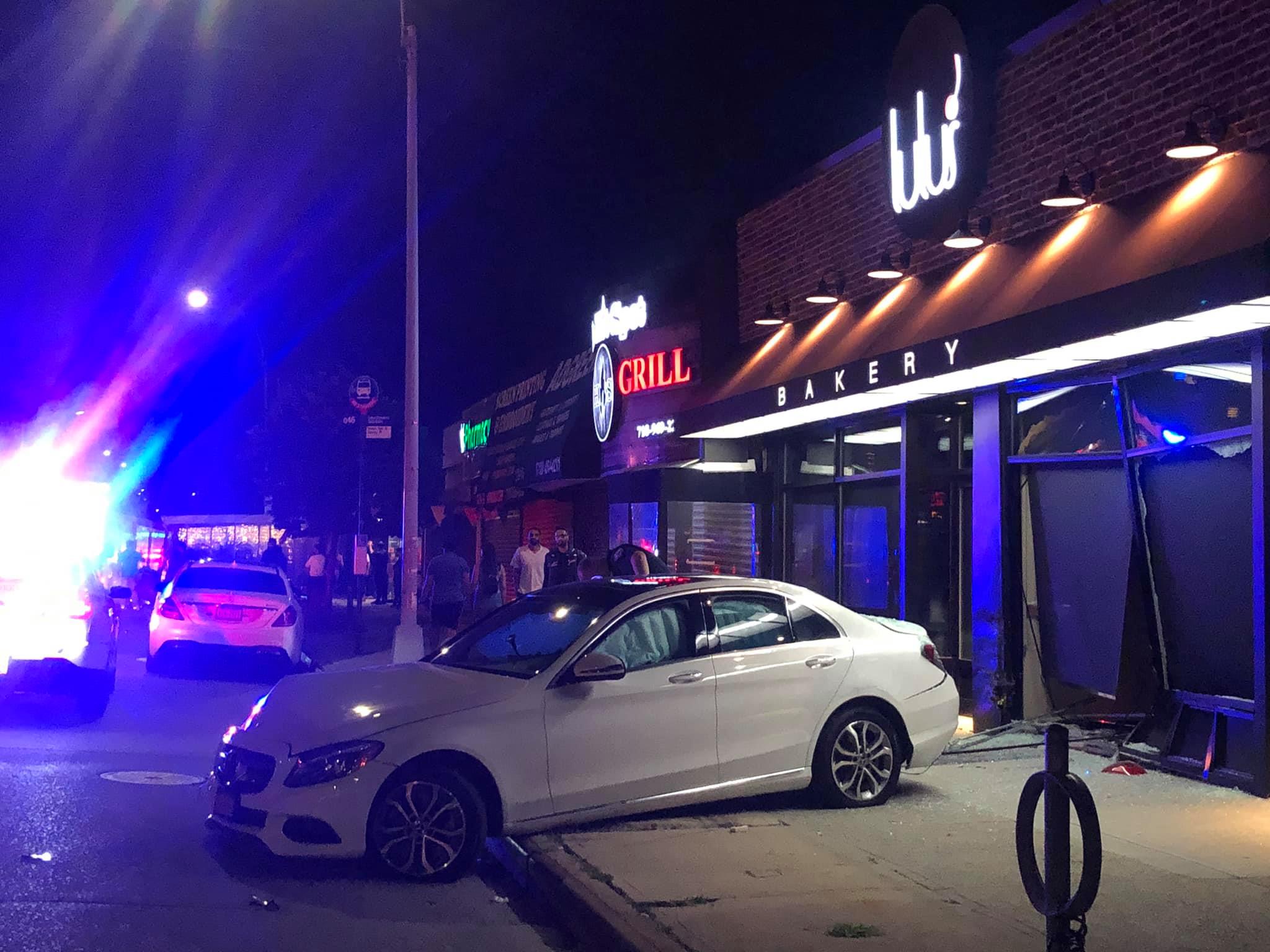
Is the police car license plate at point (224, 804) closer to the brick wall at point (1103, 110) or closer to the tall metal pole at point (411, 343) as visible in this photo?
the brick wall at point (1103, 110)

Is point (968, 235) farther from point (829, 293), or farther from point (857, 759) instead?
point (857, 759)

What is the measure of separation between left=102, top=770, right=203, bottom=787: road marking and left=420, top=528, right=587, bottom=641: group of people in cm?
621

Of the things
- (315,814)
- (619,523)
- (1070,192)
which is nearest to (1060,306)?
(1070,192)

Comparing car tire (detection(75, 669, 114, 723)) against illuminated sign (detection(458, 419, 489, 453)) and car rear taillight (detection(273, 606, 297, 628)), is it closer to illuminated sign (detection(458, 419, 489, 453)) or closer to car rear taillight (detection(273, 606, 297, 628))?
car rear taillight (detection(273, 606, 297, 628))

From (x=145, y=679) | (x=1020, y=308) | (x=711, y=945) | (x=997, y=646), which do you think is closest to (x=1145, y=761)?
(x=997, y=646)

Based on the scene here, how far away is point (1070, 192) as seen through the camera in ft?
32.9

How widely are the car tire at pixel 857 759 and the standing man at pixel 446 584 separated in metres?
9.85

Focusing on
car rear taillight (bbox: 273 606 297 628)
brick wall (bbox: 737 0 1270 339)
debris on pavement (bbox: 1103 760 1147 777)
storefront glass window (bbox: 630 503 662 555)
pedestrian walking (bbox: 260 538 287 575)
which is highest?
brick wall (bbox: 737 0 1270 339)

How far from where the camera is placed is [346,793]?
684 centimetres

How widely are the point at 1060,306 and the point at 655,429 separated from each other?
9.52 metres

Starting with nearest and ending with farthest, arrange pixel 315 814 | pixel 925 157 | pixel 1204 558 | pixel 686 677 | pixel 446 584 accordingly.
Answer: pixel 315 814, pixel 686 677, pixel 1204 558, pixel 925 157, pixel 446 584

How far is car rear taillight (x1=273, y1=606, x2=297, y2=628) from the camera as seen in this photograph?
16516 mm

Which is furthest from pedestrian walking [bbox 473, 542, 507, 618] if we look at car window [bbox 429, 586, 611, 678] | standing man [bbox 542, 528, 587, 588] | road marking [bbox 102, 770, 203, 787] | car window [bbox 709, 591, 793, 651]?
car window [bbox 709, 591, 793, 651]

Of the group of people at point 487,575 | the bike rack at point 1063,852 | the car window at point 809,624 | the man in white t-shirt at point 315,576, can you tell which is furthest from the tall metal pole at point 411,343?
the bike rack at point 1063,852
